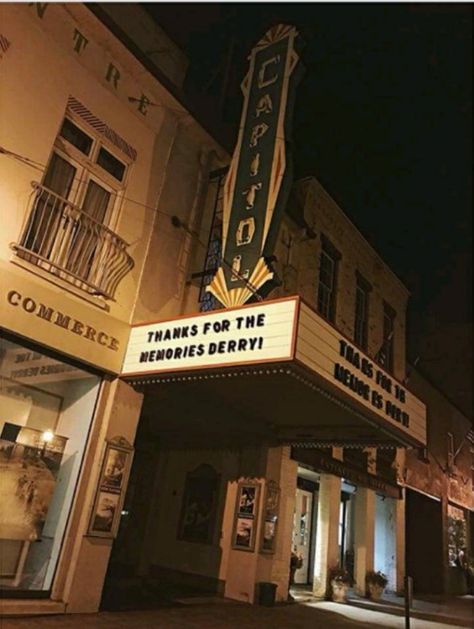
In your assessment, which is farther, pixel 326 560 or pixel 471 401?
pixel 471 401

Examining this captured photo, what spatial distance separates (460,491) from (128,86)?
21.3 meters

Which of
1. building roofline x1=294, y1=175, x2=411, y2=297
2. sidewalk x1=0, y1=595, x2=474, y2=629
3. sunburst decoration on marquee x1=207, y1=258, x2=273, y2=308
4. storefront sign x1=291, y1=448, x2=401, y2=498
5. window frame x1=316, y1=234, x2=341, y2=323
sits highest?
building roofline x1=294, y1=175, x2=411, y2=297

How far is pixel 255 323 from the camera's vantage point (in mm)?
6785

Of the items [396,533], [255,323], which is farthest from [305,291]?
[396,533]

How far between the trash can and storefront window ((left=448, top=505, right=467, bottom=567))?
1315 centimetres

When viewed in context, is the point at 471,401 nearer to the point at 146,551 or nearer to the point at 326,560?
the point at 326,560

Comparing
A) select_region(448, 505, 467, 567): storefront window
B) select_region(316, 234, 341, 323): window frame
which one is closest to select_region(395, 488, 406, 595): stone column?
select_region(448, 505, 467, 567): storefront window

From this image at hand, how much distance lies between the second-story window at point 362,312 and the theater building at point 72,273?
783cm

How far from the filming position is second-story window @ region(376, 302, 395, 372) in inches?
665

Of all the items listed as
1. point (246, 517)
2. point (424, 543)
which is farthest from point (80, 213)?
point (424, 543)

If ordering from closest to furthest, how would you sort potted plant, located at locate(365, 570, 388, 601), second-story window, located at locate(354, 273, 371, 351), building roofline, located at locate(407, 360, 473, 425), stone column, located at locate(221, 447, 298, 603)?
1. stone column, located at locate(221, 447, 298, 603)
2. potted plant, located at locate(365, 570, 388, 601)
3. second-story window, located at locate(354, 273, 371, 351)
4. building roofline, located at locate(407, 360, 473, 425)

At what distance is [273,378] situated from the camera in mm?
7301

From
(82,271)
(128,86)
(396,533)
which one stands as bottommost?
(396,533)

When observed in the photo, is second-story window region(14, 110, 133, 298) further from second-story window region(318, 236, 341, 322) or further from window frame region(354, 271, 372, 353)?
window frame region(354, 271, 372, 353)
